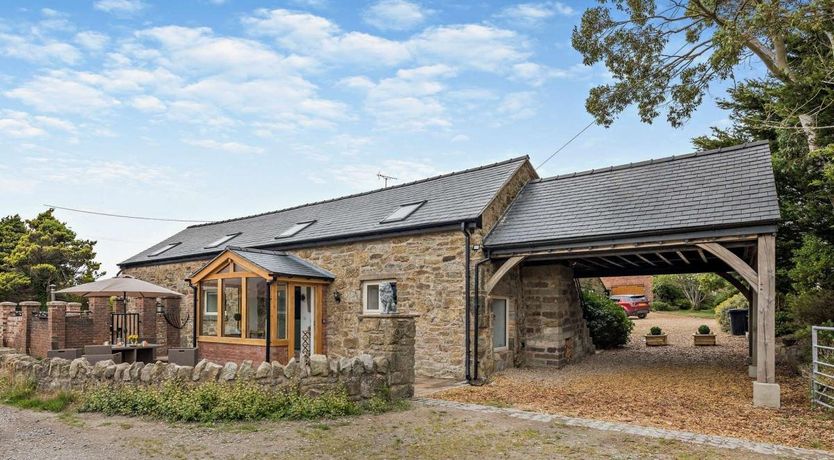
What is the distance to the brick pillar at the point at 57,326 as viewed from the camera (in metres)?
15.1

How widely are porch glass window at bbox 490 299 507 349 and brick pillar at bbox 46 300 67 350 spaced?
38.5 ft

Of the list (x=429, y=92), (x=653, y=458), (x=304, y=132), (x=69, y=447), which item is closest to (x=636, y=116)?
(x=429, y=92)

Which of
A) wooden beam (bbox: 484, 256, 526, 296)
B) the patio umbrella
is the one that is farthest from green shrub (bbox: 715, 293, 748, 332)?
the patio umbrella

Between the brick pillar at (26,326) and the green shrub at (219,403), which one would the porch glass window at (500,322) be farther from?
the brick pillar at (26,326)

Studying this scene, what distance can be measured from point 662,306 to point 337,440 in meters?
32.4

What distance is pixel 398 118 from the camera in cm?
1591

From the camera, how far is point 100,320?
52.5 ft

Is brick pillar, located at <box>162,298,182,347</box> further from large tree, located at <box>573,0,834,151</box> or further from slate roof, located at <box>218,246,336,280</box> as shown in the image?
large tree, located at <box>573,0,834,151</box>

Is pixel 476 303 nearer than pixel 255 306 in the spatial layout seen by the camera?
Yes

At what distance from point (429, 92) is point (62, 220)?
23981 mm

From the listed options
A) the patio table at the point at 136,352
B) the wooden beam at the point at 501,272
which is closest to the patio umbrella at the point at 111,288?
the patio table at the point at 136,352

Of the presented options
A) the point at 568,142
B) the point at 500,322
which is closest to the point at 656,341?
the point at 568,142

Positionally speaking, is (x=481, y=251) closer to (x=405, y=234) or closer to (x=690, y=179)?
(x=405, y=234)

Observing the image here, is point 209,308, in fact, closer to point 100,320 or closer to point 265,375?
point 100,320
